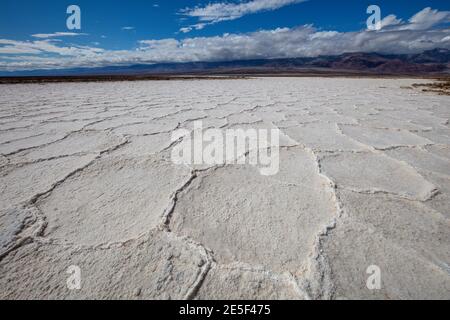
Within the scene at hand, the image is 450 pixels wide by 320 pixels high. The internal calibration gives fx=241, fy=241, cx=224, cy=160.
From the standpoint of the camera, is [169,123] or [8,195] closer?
[8,195]

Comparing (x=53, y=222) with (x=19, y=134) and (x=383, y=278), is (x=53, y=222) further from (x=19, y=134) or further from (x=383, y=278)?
(x=19, y=134)

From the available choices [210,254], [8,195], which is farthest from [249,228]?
[8,195]

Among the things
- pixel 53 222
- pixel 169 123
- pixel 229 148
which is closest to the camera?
pixel 53 222

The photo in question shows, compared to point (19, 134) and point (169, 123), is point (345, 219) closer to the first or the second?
point (169, 123)
